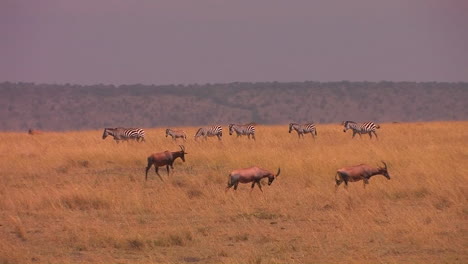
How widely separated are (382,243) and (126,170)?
1110cm

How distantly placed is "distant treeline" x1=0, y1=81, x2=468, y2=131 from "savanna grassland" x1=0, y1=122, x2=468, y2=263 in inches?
2270

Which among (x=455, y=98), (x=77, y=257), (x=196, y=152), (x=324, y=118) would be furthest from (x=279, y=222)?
(x=455, y=98)

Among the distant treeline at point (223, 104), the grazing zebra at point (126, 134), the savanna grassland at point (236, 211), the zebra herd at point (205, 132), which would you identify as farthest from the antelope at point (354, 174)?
the distant treeline at point (223, 104)

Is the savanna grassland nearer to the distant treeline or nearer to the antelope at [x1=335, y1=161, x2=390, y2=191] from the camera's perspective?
the antelope at [x1=335, y1=161, x2=390, y2=191]

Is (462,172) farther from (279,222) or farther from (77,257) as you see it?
(77,257)

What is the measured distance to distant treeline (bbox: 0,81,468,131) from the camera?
8041 centimetres

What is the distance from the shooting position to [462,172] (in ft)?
53.9

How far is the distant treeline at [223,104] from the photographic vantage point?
80406mm

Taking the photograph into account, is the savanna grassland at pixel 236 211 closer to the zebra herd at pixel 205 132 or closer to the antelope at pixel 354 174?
the antelope at pixel 354 174

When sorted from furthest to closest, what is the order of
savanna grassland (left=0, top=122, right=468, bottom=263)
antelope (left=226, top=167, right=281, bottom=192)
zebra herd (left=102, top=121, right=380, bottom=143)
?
1. zebra herd (left=102, top=121, right=380, bottom=143)
2. antelope (left=226, top=167, right=281, bottom=192)
3. savanna grassland (left=0, top=122, right=468, bottom=263)

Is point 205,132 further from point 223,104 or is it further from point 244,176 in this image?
point 223,104

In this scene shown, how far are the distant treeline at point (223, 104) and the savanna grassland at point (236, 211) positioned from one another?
5765cm

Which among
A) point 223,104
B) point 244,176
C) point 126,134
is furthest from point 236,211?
point 223,104

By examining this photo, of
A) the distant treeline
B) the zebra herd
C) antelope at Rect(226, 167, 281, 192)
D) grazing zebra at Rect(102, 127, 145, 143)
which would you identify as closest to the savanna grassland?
antelope at Rect(226, 167, 281, 192)
